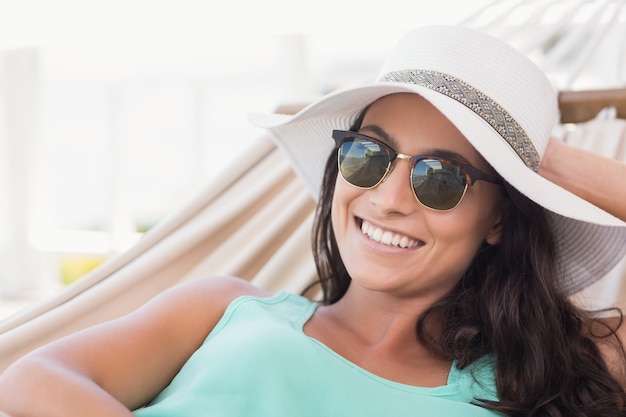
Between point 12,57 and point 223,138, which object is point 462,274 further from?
point 223,138

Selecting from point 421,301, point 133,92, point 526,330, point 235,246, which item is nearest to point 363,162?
point 421,301

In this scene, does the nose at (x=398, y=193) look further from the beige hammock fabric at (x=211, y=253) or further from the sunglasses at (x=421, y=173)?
the beige hammock fabric at (x=211, y=253)

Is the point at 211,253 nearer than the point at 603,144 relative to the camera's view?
Yes

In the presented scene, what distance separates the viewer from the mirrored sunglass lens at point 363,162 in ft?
4.90

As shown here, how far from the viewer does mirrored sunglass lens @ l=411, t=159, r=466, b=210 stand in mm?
1456

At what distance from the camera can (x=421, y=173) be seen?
146 centimetres

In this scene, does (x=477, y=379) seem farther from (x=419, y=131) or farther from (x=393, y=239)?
(x=419, y=131)

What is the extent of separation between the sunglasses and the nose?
0.04 ft

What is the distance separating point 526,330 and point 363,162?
1.49 feet

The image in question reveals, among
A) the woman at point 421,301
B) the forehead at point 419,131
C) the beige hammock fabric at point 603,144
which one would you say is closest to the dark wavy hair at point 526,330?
the woman at point 421,301

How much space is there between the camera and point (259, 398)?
1323mm

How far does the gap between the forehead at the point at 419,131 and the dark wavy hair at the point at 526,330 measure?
122 millimetres

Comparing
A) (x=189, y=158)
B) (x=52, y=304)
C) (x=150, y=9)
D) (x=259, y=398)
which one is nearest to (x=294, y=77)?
(x=150, y=9)

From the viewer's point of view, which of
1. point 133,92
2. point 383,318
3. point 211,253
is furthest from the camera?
point 133,92
